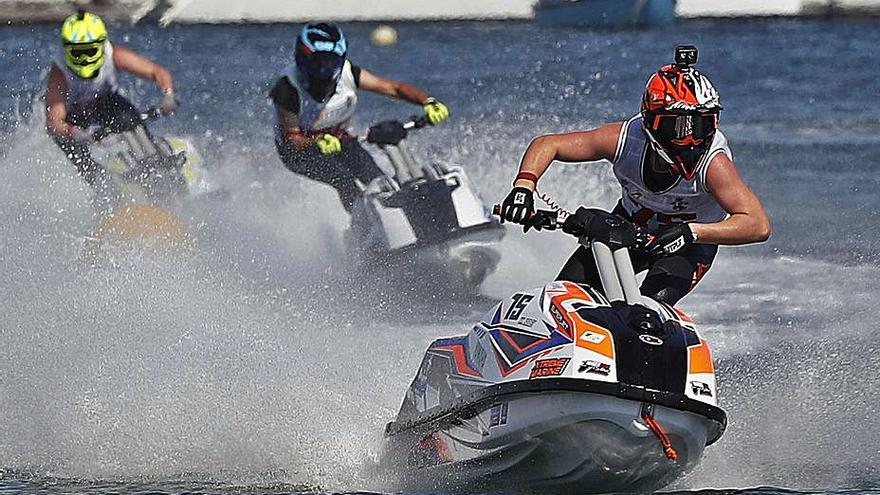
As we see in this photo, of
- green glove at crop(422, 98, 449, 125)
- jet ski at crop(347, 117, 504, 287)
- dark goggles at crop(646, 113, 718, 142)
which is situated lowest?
jet ski at crop(347, 117, 504, 287)

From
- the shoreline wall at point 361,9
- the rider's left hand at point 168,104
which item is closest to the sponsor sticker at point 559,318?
the rider's left hand at point 168,104

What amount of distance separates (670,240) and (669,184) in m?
0.59

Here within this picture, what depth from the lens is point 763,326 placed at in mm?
9148

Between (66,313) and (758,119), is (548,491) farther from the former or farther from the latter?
(758,119)

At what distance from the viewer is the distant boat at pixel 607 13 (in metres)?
27.3

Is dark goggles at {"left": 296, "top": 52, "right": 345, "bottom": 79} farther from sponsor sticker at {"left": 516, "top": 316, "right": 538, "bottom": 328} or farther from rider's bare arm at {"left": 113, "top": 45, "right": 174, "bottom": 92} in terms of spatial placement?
sponsor sticker at {"left": 516, "top": 316, "right": 538, "bottom": 328}

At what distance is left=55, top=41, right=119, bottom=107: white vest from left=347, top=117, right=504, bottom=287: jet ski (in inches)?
77.9

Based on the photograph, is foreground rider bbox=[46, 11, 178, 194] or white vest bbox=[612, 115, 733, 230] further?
foreground rider bbox=[46, 11, 178, 194]

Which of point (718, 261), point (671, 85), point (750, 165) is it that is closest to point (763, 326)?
point (718, 261)

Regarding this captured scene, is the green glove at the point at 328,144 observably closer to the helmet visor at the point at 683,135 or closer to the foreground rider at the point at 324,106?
the foreground rider at the point at 324,106

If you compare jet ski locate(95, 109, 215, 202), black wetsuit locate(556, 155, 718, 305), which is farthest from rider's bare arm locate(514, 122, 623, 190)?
jet ski locate(95, 109, 215, 202)

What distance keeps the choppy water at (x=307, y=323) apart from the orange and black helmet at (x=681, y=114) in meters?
1.22

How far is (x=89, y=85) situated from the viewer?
35.1 ft

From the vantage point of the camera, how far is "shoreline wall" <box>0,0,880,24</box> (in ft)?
92.2
